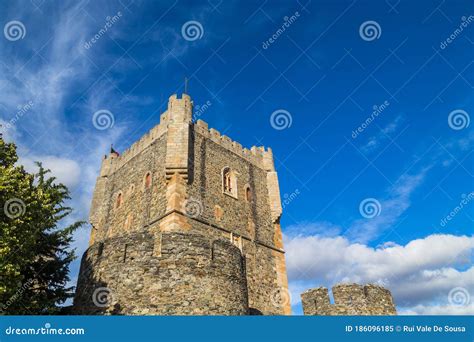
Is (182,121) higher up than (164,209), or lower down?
higher up

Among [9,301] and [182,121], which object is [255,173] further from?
[9,301]

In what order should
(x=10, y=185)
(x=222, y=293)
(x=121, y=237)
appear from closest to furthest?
(x=222, y=293) → (x=121, y=237) → (x=10, y=185)

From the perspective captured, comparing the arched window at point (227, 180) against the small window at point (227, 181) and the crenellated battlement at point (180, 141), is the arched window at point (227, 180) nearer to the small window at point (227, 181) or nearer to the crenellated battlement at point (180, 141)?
the small window at point (227, 181)

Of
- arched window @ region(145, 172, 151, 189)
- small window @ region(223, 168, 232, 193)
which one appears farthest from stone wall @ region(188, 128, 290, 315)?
arched window @ region(145, 172, 151, 189)

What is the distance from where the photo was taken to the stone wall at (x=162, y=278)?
7.54 metres

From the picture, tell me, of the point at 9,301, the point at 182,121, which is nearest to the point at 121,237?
the point at 9,301

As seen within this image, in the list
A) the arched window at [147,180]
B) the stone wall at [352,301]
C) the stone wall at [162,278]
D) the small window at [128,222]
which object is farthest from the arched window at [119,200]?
the stone wall at [162,278]

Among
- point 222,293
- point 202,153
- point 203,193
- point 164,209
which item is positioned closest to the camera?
point 222,293

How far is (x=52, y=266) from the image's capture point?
12.0 m

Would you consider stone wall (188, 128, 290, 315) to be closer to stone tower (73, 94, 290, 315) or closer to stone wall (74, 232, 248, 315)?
stone tower (73, 94, 290, 315)

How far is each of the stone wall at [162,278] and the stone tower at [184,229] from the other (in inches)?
0.8

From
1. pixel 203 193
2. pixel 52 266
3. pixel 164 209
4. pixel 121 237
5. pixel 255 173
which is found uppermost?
pixel 255 173

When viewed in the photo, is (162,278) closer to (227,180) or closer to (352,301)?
(352,301)

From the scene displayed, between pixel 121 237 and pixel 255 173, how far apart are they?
14.7 metres
